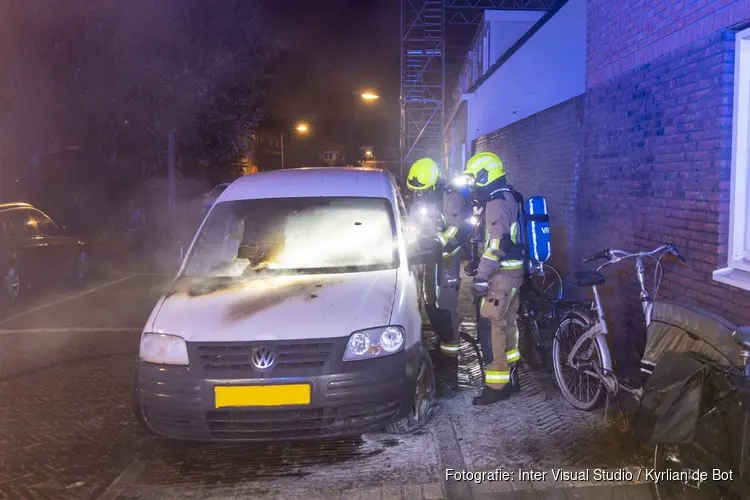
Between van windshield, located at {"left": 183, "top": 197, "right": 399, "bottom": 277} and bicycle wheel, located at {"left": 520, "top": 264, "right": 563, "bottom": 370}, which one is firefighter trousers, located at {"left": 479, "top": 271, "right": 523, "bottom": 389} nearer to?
bicycle wheel, located at {"left": 520, "top": 264, "right": 563, "bottom": 370}

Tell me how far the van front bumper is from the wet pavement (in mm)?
349

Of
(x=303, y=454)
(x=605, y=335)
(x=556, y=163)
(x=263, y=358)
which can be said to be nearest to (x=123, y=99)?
(x=556, y=163)

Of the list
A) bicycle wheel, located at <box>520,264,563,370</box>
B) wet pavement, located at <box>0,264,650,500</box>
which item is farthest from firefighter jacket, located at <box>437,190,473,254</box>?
wet pavement, located at <box>0,264,650,500</box>

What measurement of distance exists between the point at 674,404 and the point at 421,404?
2117 mm

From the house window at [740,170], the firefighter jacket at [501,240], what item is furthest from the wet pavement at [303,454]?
the house window at [740,170]

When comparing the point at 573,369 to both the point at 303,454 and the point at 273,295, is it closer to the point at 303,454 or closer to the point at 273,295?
the point at 303,454

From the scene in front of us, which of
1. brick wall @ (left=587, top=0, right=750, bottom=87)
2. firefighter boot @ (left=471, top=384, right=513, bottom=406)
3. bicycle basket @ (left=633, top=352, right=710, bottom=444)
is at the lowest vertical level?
firefighter boot @ (left=471, top=384, right=513, bottom=406)

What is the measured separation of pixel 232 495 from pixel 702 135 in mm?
4343

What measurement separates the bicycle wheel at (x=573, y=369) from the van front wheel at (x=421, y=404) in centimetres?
125

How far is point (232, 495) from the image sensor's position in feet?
13.9

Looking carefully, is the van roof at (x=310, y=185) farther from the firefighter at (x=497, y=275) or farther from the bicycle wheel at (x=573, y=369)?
the bicycle wheel at (x=573, y=369)

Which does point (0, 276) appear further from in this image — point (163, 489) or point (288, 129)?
point (288, 129)

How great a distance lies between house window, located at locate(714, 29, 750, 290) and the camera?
16.0 feet

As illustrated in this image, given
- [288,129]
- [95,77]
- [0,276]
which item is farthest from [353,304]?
[288,129]
